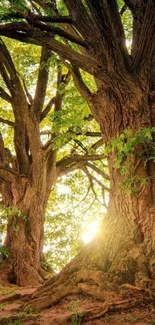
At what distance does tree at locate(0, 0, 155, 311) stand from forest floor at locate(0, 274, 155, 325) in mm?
140

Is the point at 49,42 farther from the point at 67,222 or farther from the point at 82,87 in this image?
the point at 67,222

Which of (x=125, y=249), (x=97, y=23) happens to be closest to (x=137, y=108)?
(x=97, y=23)

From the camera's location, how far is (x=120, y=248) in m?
4.53

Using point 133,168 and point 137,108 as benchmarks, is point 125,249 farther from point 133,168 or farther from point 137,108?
point 137,108

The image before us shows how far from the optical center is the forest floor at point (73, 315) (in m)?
3.42

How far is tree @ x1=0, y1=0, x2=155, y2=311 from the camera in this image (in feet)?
13.9

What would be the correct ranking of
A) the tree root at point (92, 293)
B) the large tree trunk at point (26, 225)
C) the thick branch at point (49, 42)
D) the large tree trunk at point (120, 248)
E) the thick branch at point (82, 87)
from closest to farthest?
1. the tree root at point (92, 293)
2. the large tree trunk at point (120, 248)
3. the thick branch at point (49, 42)
4. the thick branch at point (82, 87)
5. the large tree trunk at point (26, 225)

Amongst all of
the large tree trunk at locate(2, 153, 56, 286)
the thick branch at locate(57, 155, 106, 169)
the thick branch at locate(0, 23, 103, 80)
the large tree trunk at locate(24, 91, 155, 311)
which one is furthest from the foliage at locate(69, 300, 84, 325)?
the thick branch at locate(57, 155, 106, 169)

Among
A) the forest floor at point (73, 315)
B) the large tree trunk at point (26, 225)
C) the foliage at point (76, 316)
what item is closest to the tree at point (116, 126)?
the forest floor at point (73, 315)

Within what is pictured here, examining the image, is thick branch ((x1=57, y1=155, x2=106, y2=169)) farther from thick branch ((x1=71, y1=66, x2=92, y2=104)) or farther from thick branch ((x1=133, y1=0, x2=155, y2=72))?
thick branch ((x1=133, y1=0, x2=155, y2=72))

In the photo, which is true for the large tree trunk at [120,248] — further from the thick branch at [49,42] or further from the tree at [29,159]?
the tree at [29,159]

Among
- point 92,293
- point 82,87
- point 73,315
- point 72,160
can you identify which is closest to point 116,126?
point 82,87

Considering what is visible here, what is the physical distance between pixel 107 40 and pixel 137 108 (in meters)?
1.31

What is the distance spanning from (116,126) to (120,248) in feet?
6.87
